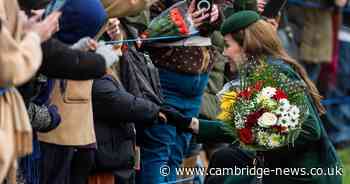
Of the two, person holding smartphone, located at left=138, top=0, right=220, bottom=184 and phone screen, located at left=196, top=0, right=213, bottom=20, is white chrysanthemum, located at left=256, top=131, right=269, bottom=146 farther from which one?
phone screen, located at left=196, top=0, right=213, bottom=20

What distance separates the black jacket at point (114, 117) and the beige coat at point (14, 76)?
60.4 inches

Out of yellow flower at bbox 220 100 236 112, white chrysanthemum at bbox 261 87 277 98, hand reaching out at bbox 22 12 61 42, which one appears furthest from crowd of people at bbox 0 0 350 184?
white chrysanthemum at bbox 261 87 277 98

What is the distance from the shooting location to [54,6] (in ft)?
19.1

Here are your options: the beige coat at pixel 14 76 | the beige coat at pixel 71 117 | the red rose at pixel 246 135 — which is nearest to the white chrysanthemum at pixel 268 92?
the red rose at pixel 246 135

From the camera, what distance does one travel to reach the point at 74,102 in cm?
608

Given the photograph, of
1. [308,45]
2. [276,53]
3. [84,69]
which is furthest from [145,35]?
[308,45]

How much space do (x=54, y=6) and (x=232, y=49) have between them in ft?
4.40

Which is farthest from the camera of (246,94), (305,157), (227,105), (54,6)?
(305,157)

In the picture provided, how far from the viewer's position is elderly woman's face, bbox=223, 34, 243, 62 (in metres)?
6.71

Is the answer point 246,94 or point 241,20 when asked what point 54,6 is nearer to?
point 246,94

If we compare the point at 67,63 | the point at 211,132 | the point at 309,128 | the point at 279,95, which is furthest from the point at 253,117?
the point at 67,63

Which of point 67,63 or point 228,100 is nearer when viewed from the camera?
point 67,63

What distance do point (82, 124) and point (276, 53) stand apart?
124 cm

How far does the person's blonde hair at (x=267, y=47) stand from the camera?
21.5 ft
